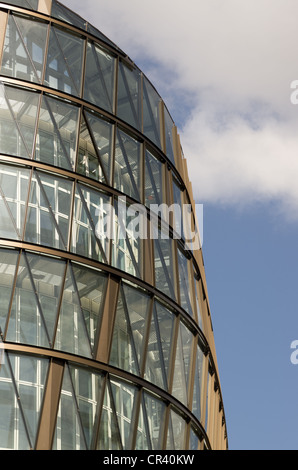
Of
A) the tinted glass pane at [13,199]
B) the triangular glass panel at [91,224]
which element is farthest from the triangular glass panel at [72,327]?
the tinted glass pane at [13,199]

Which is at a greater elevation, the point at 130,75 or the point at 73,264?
the point at 130,75

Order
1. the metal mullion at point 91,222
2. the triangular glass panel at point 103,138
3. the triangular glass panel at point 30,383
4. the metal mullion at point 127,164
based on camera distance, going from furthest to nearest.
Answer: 1. the metal mullion at point 127,164
2. the triangular glass panel at point 103,138
3. the metal mullion at point 91,222
4. the triangular glass panel at point 30,383

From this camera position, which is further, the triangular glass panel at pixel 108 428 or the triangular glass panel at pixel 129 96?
the triangular glass panel at pixel 129 96

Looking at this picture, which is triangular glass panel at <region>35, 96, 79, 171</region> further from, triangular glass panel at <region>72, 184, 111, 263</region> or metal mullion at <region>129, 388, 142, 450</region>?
metal mullion at <region>129, 388, 142, 450</region>

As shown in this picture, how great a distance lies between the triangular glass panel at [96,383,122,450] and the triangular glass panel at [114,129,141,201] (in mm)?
7398

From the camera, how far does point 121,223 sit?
29.3m

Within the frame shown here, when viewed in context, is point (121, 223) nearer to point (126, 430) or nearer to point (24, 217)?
point (24, 217)

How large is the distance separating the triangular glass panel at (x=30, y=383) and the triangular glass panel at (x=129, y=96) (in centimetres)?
1068

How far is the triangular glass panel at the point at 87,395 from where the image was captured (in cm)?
2455

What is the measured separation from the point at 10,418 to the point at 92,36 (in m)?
15.0

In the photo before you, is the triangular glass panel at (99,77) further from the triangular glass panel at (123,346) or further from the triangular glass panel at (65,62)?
the triangular glass panel at (123,346)
